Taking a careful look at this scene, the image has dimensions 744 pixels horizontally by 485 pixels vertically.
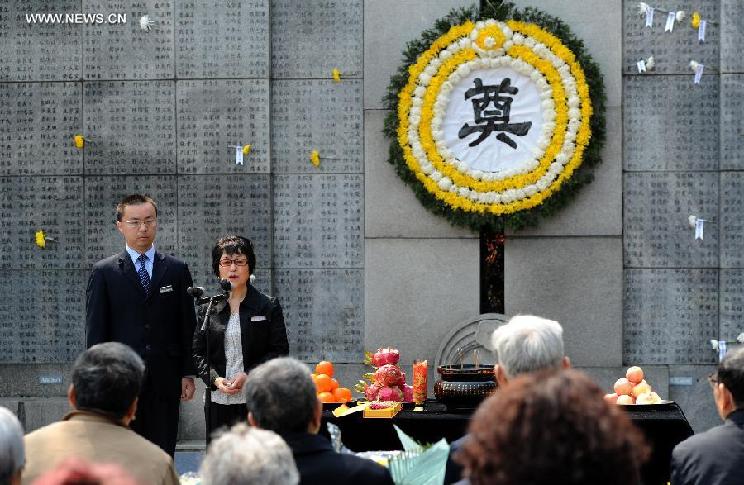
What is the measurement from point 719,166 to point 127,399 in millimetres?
5435

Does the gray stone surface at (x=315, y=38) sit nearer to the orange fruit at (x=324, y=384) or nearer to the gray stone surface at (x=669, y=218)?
the gray stone surface at (x=669, y=218)

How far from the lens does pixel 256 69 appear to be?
773 centimetres

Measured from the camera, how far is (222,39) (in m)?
7.71

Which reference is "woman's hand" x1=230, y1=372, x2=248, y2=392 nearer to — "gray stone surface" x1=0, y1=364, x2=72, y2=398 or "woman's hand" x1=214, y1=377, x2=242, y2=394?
"woman's hand" x1=214, y1=377, x2=242, y2=394

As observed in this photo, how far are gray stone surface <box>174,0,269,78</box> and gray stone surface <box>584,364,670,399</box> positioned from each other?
3104 millimetres

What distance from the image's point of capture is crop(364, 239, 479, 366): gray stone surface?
763 centimetres

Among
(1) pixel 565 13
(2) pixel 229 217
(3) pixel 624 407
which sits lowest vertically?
(3) pixel 624 407

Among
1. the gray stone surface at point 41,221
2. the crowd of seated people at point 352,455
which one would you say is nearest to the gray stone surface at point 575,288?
the gray stone surface at point 41,221

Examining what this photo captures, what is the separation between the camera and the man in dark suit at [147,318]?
209 inches

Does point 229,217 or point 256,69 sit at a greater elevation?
point 256,69

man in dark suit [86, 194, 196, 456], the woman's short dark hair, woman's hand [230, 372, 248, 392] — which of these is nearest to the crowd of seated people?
woman's hand [230, 372, 248, 392]

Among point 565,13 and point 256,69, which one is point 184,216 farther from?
point 565,13

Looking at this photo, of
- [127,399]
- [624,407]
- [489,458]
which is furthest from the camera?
[624,407]

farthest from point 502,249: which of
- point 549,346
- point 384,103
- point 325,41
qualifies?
point 549,346
